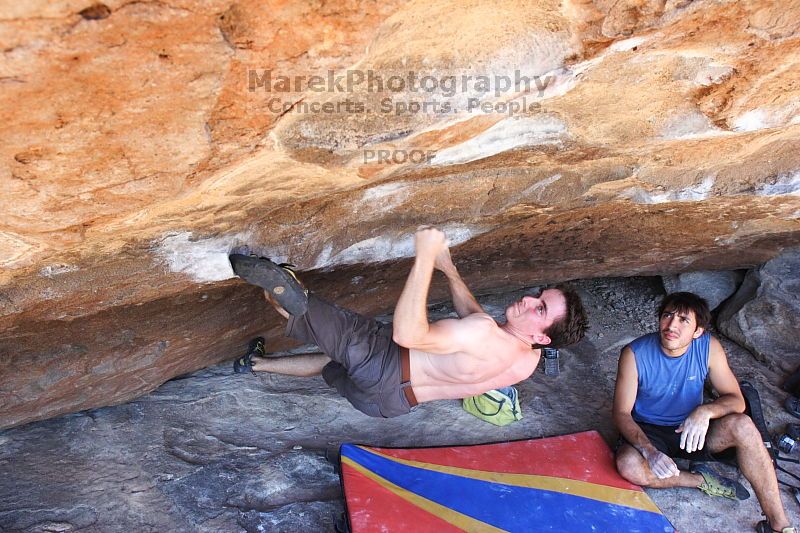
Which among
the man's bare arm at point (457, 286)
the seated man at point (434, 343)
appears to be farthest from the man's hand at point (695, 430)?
the man's bare arm at point (457, 286)

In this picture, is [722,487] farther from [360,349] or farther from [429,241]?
[429,241]

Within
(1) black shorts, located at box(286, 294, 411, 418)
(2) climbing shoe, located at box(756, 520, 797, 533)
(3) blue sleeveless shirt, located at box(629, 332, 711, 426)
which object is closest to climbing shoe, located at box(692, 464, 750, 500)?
(2) climbing shoe, located at box(756, 520, 797, 533)

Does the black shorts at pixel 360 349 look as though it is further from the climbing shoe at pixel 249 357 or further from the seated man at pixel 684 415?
the seated man at pixel 684 415

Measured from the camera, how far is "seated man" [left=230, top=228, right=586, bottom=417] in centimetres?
219

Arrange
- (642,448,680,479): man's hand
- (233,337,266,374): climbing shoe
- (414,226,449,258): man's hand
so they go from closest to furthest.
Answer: (414,226,449,258): man's hand, (642,448,680,479): man's hand, (233,337,266,374): climbing shoe

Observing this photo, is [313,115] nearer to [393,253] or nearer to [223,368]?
[393,253]

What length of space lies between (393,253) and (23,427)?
1.64 m

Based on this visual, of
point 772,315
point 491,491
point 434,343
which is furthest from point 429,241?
point 772,315

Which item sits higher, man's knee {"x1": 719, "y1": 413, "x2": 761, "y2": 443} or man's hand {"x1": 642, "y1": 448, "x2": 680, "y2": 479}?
man's knee {"x1": 719, "y1": 413, "x2": 761, "y2": 443}

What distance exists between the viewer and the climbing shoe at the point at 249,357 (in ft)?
9.46

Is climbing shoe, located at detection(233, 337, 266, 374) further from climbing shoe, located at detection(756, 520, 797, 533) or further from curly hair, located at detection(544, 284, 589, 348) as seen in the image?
climbing shoe, located at detection(756, 520, 797, 533)

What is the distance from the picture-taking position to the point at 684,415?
272cm

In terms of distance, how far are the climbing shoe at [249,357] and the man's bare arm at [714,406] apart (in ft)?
6.07

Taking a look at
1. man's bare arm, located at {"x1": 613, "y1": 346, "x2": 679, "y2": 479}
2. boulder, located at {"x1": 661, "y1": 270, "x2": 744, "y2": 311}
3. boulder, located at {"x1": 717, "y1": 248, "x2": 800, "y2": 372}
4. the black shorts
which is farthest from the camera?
boulder, located at {"x1": 661, "y1": 270, "x2": 744, "y2": 311}
